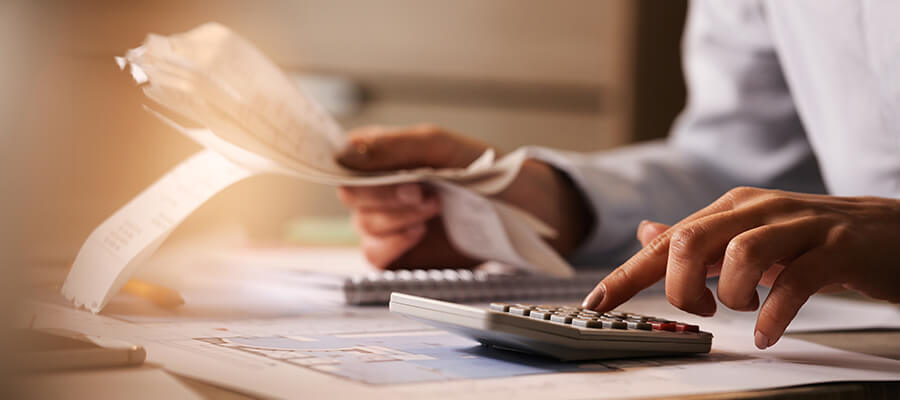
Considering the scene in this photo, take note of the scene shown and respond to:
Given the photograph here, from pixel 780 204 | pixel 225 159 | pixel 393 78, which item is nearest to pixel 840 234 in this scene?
pixel 780 204

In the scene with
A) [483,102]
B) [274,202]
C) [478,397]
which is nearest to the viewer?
[478,397]

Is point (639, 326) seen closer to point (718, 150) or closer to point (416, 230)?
point (416, 230)

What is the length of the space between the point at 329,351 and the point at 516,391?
11 cm

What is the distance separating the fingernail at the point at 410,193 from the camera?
0.69 m

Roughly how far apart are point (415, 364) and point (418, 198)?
0.37 metres

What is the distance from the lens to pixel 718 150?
3.19ft

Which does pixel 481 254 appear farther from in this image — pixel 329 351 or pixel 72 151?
pixel 72 151

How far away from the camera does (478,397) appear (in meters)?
0.28

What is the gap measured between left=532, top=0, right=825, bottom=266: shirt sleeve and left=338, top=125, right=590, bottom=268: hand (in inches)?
1.3

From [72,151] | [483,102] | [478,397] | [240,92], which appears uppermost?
[483,102]

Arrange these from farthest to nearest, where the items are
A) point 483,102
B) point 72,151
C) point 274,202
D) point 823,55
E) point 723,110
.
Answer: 1. point 483,102
2. point 274,202
3. point 72,151
4. point 723,110
5. point 823,55

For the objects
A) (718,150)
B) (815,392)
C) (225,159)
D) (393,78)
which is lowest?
(815,392)

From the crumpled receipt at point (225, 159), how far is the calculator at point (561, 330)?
0.18 meters

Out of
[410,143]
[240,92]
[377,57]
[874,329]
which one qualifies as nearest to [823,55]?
[874,329]
